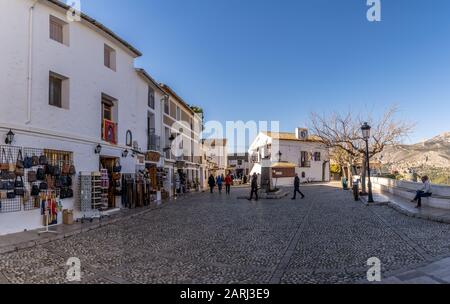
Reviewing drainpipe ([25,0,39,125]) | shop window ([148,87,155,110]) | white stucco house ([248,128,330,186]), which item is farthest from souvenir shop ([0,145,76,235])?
white stucco house ([248,128,330,186])

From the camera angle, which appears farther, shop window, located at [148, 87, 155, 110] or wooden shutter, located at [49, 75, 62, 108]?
shop window, located at [148, 87, 155, 110]

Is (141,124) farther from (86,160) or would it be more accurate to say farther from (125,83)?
Answer: (86,160)

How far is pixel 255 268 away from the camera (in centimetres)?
573

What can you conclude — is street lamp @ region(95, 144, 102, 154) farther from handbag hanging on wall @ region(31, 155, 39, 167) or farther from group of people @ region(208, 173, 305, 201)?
group of people @ region(208, 173, 305, 201)

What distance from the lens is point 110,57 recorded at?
14.5 metres

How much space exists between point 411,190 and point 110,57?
15049 mm

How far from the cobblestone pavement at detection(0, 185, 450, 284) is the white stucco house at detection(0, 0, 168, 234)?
3.16 m

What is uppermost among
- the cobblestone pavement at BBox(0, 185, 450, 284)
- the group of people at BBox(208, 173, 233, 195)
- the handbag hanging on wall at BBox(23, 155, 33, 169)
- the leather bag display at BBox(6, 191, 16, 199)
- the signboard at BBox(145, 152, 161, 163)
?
the signboard at BBox(145, 152, 161, 163)

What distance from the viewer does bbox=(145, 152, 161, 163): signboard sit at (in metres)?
18.8

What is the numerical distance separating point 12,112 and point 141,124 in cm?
896

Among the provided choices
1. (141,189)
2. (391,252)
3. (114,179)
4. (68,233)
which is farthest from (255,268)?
(141,189)

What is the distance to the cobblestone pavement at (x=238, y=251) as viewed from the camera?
537 centimetres

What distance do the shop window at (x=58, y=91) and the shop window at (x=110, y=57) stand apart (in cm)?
303

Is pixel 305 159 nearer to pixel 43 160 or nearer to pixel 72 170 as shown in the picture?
pixel 72 170
